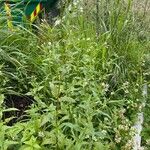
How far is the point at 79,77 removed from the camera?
12.7 feet

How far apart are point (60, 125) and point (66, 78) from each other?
731mm

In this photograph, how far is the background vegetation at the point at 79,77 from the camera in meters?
3.18

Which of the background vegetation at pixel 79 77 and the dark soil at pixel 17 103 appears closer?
the background vegetation at pixel 79 77

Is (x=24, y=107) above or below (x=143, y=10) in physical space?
below

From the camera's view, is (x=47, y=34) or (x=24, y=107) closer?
(x=24, y=107)

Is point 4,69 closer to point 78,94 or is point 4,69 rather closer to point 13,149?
point 78,94

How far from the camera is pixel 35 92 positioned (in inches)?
138

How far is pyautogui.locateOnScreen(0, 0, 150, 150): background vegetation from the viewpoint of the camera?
10.4 ft

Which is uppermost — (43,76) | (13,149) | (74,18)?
(74,18)

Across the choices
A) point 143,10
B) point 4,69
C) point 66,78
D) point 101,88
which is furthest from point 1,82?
point 143,10

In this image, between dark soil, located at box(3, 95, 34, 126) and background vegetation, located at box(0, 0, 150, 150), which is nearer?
background vegetation, located at box(0, 0, 150, 150)

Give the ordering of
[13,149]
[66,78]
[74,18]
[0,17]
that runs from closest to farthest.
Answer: [13,149], [66,78], [0,17], [74,18]

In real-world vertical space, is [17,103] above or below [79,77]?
below

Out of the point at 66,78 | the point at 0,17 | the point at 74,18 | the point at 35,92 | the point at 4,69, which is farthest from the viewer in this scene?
the point at 74,18
